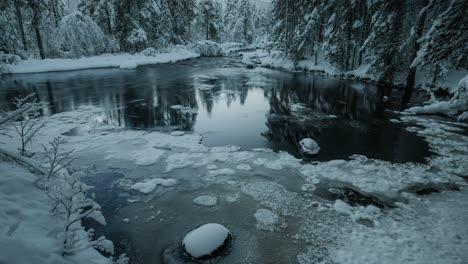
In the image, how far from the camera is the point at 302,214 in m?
5.76

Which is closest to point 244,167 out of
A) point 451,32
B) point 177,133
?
point 177,133

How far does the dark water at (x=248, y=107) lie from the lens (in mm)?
9961

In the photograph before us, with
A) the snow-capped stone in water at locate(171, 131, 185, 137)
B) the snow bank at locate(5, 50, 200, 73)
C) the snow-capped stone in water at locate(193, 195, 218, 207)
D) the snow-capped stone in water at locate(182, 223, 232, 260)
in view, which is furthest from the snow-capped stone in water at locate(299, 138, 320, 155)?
the snow bank at locate(5, 50, 200, 73)

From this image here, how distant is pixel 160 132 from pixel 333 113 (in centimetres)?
860

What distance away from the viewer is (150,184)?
6.92 meters

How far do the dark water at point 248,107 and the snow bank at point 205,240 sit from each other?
4.73 meters

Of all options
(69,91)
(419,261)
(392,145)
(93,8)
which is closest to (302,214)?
(419,261)

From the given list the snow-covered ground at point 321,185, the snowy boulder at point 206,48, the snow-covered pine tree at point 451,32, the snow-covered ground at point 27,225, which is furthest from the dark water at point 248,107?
the snowy boulder at point 206,48

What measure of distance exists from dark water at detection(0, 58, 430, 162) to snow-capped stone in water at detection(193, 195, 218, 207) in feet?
11.2

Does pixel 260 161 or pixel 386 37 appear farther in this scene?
pixel 386 37

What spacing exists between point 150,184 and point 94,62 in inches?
1205

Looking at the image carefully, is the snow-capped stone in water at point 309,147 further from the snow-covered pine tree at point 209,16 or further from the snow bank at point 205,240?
the snow-covered pine tree at point 209,16

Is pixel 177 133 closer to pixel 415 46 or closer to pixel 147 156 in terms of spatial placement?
pixel 147 156

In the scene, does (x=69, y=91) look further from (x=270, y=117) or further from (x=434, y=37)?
(x=434, y=37)
